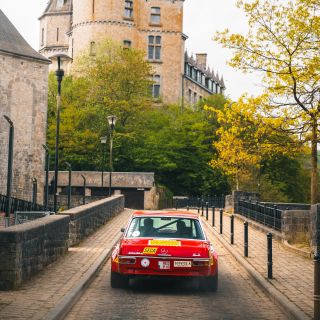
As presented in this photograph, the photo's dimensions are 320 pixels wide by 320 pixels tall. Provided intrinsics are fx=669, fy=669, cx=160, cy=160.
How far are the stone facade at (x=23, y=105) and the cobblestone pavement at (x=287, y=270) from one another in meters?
33.3

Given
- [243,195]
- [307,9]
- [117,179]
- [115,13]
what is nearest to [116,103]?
[117,179]

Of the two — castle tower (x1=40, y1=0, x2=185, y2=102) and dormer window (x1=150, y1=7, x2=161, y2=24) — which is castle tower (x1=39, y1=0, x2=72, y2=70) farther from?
dormer window (x1=150, y1=7, x2=161, y2=24)

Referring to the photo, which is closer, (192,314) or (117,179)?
(192,314)

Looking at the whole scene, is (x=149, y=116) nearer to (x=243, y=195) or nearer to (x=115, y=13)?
(x=115, y=13)

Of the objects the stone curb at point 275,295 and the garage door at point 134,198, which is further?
the garage door at point 134,198

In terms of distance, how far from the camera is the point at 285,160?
72.7 m

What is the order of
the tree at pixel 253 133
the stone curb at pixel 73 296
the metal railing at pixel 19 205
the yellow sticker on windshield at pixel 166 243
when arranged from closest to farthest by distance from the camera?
the stone curb at pixel 73 296 < the yellow sticker on windshield at pixel 166 243 < the tree at pixel 253 133 < the metal railing at pixel 19 205

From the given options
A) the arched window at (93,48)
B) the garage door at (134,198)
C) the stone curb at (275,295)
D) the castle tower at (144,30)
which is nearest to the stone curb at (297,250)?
the stone curb at (275,295)

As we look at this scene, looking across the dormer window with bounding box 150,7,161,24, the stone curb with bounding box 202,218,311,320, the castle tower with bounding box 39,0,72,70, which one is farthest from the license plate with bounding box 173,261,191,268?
the castle tower with bounding box 39,0,72,70

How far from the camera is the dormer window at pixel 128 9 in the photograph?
263 feet

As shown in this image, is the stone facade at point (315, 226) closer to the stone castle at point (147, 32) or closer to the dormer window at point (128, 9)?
the stone castle at point (147, 32)

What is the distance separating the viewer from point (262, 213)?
87.8 feet


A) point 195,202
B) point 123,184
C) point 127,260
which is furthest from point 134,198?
point 127,260

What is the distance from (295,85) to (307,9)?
8.88 feet
